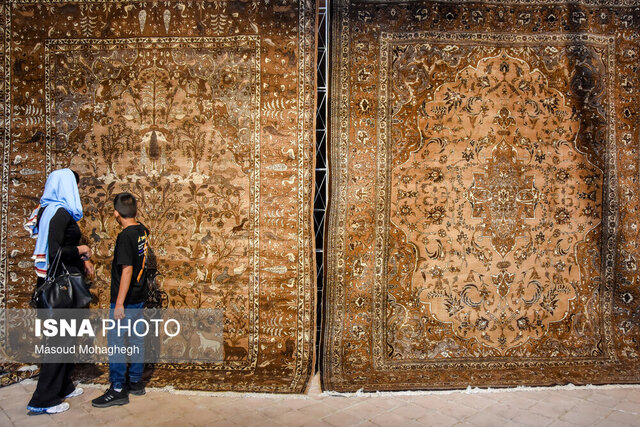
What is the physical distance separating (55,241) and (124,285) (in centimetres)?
52

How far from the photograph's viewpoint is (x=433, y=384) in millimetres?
3490

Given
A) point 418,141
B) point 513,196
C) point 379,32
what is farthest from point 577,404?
point 379,32

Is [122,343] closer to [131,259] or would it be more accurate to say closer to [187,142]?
[131,259]

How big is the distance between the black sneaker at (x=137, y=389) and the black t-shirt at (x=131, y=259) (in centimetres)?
64

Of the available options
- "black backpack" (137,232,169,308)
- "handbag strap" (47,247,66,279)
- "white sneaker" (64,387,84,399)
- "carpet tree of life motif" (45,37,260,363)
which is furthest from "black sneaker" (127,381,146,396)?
"handbag strap" (47,247,66,279)

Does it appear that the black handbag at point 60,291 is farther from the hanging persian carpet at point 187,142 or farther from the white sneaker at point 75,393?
the hanging persian carpet at point 187,142

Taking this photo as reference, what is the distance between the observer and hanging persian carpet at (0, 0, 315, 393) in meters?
3.79

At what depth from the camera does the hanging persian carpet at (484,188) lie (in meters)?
3.79

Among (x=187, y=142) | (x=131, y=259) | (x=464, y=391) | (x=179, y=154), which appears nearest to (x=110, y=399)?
(x=131, y=259)

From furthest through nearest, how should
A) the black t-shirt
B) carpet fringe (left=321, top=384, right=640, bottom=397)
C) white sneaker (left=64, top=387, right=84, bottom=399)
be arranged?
1. carpet fringe (left=321, top=384, right=640, bottom=397)
2. white sneaker (left=64, top=387, right=84, bottom=399)
3. the black t-shirt

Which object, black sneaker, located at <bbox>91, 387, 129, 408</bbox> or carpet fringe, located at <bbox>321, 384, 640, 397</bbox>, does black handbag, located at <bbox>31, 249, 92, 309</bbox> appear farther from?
carpet fringe, located at <bbox>321, 384, 640, 397</bbox>

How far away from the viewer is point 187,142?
12.6 feet

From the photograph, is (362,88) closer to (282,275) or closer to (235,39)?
(235,39)

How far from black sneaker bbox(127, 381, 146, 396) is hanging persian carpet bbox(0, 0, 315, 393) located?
0.43 meters
